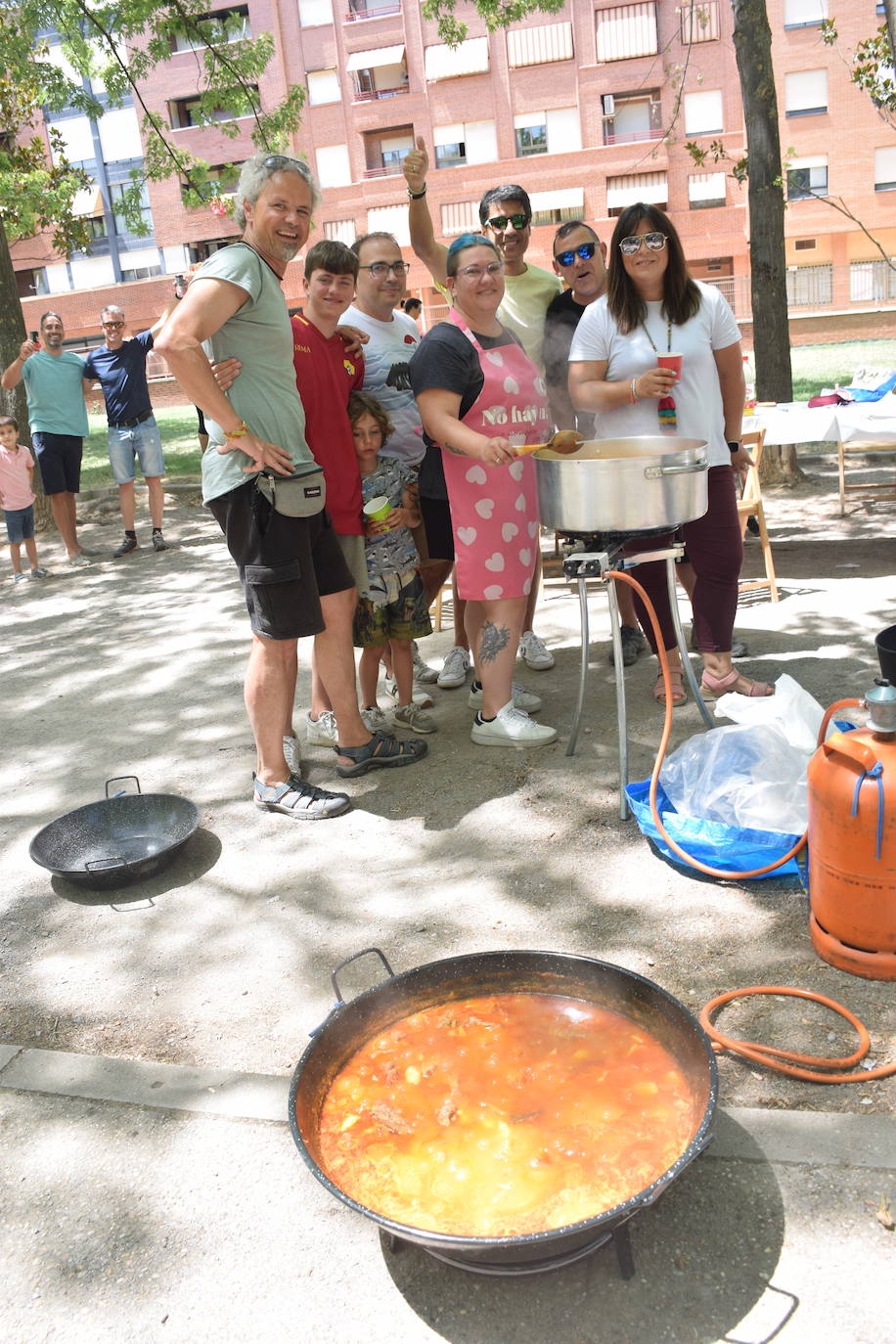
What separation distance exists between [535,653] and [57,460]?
5.57 metres

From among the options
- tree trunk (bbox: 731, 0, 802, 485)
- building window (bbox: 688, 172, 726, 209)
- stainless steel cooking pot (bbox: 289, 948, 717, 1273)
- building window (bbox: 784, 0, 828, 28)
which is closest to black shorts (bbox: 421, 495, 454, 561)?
stainless steel cooking pot (bbox: 289, 948, 717, 1273)

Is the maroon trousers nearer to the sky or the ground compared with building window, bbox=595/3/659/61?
nearer to the ground

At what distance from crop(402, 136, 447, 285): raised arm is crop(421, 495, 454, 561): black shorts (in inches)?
36.4

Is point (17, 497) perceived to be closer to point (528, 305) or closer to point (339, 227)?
point (528, 305)

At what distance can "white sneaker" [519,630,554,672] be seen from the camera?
5168mm

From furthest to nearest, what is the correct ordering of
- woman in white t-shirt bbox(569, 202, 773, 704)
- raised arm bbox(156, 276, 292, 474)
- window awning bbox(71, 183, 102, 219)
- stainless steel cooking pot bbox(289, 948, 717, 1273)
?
window awning bbox(71, 183, 102, 219), woman in white t-shirt bbox(569, 202, 773, 704), raised arm bbox(156, 276, 292, 474), stainless steel cooking pot bbox(289, 948, 717, 1273)

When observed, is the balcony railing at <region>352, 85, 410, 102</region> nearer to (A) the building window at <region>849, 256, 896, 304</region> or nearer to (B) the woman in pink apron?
(A) the building window at <region>849, 256, 896, 304</region>

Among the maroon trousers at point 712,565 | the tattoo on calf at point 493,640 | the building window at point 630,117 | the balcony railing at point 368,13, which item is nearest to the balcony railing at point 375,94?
the balcony railing at point 368,13

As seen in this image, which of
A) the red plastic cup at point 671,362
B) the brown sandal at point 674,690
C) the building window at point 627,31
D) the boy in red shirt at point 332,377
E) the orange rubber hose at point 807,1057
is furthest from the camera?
the building window at point 627,31

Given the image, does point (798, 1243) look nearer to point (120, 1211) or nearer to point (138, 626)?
point (120, 1211)

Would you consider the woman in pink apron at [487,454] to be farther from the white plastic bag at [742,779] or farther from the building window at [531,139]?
the building window at [531,139]

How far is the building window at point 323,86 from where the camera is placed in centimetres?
3425

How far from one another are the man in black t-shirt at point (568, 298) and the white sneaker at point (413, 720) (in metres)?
1.45

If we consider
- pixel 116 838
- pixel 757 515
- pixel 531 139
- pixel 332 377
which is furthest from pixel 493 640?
pixel 531 139
